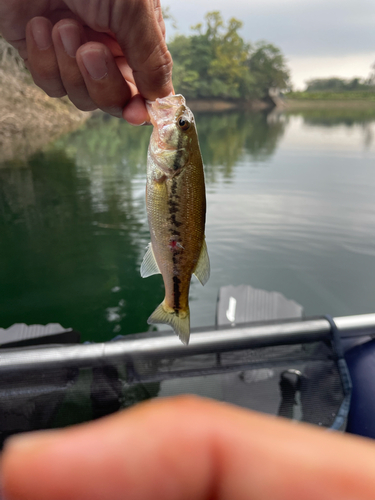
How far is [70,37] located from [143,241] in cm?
556

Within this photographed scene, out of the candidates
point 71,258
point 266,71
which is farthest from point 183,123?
point 266,71

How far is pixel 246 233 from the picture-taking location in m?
7.50

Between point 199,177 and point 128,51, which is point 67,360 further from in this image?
point 128,51

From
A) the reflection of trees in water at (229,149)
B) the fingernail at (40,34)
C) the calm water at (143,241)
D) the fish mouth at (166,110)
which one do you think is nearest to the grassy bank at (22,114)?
the calm water at (143,241)

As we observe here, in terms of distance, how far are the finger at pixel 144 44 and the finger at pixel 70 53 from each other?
0.19m

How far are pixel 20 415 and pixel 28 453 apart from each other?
230cm

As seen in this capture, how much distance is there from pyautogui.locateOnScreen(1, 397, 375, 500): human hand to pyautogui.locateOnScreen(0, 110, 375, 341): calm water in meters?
4.49

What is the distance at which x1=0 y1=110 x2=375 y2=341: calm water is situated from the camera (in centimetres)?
531

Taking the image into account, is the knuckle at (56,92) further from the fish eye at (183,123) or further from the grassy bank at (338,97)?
the grassy bank at (338,97)

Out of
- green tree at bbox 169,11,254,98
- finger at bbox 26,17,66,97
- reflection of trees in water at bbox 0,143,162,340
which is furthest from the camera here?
green tree at bbox 169,11,254,98

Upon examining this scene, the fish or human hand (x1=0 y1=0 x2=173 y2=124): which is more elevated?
human hand (x1=0 y1=0 x2=173 y2=124)

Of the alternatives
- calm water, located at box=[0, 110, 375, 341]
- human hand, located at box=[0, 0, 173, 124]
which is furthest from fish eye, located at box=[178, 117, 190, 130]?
calm water, located at box=[0, 110, 375, 341]

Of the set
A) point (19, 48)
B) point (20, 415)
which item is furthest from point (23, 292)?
point (19, 48)

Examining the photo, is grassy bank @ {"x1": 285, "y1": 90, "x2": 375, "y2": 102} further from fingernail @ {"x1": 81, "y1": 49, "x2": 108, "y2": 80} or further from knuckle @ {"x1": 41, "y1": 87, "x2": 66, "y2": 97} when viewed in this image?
fingernail @ {"x1": 81, "y1": 49, "x2": 108, "y2": 80}
